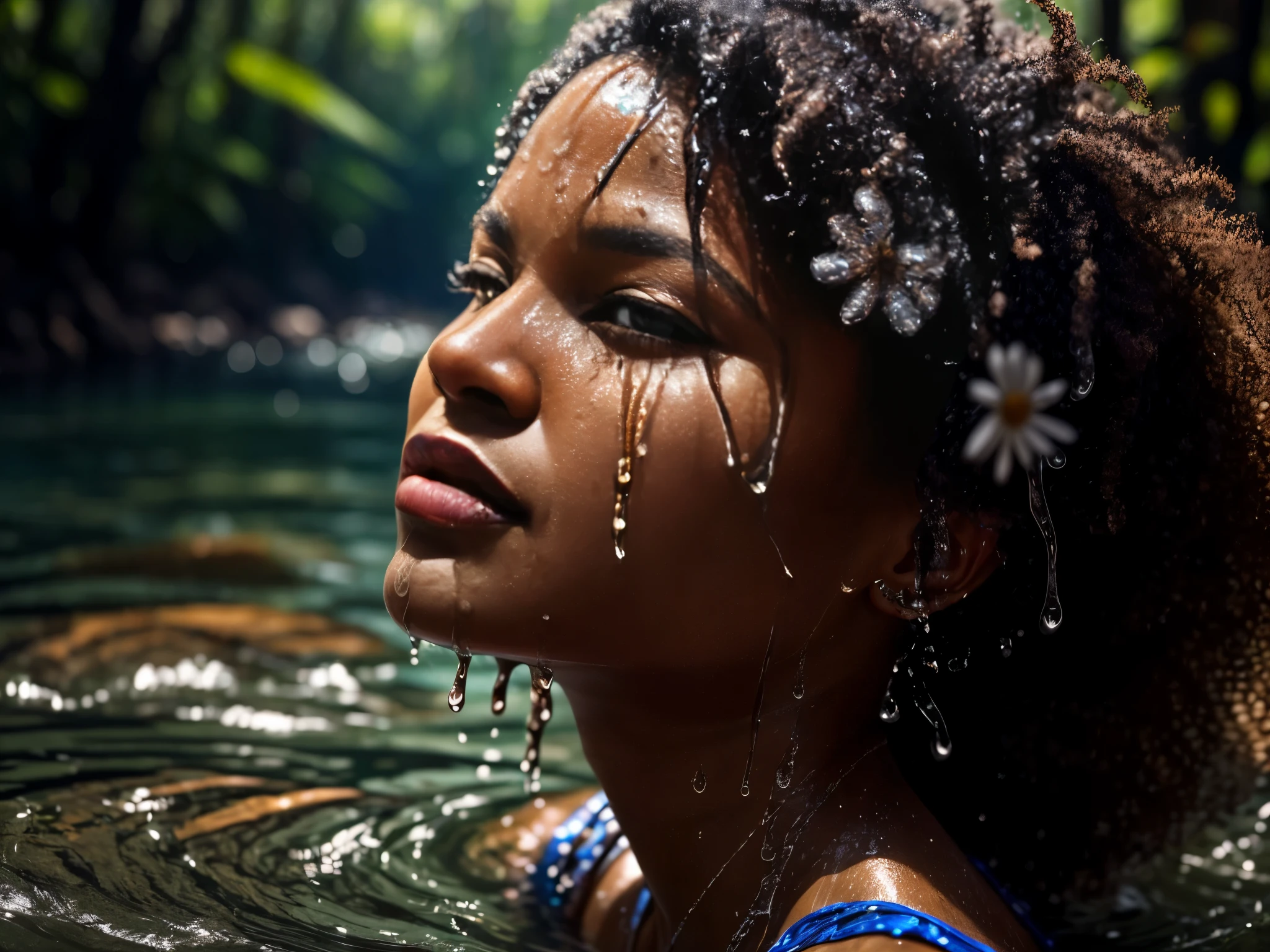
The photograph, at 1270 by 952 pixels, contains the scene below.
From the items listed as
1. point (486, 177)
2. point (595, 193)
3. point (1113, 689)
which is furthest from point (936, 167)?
point (1113, 689)

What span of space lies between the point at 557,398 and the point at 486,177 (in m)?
0.68

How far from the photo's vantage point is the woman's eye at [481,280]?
2.15m

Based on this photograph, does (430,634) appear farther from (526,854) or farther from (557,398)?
(526,854)

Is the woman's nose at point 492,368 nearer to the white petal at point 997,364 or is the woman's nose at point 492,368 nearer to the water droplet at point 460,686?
the water droplet at point 460,686

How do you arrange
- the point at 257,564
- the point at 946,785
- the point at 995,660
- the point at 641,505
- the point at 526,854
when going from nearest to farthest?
the point at 641,505
the point at 995,660
the point at 946,785
the point at 526,854
the point at 257,564

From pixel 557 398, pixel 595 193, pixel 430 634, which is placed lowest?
pixel 430 634

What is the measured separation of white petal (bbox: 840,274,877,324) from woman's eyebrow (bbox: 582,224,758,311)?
129 millimetres

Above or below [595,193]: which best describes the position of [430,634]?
below

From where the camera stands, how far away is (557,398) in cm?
196

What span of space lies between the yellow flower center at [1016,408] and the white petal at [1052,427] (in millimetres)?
11

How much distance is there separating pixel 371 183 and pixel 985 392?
2905 centimetres

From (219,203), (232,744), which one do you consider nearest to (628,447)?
(232,744)

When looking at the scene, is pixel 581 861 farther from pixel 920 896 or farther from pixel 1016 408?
pixel 1016 408

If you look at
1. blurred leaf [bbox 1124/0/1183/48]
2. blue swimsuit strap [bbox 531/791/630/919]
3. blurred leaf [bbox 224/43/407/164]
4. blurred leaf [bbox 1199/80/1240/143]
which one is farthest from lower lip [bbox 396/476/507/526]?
blurred leaf [bbox 224/43/407/164]
